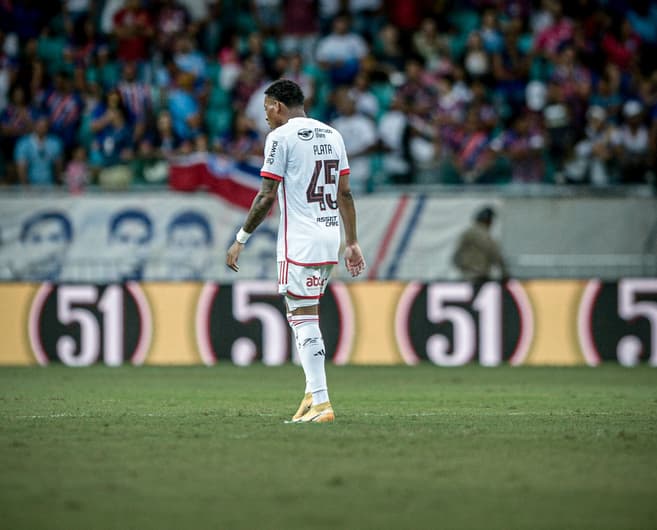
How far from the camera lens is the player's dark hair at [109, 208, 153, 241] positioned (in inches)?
763

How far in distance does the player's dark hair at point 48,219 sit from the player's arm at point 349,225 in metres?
10.8

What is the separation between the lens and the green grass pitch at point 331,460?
567cm

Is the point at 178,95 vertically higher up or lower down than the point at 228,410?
higher up

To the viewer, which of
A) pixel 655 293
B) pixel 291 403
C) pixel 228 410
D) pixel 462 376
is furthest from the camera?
pixel 655 293

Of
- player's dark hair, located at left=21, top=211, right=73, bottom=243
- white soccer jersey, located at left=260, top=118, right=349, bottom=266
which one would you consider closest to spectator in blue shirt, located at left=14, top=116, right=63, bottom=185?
player's dark hair, located at left=21, top=211, right=73, bottom=243

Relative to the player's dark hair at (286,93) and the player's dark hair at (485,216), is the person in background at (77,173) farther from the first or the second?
the player's dark hair at (286,93)

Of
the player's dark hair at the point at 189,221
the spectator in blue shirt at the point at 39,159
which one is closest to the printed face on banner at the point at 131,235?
the player's dark hair at the point at 189,221

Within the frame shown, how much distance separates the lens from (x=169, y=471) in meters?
6.81

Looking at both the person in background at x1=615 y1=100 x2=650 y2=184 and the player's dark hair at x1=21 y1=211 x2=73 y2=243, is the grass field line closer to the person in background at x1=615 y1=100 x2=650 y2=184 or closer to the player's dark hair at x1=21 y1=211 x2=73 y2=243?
the person in background at x1=615 y1=100 x2=650 y2=184

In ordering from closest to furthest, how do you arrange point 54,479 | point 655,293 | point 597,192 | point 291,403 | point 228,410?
point 54,479 → point 228,410 → point 291,403 → point 655,293 → point 597,192

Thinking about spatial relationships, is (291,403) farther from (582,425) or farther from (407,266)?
(407,266)

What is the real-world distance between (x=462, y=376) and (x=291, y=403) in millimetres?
4275

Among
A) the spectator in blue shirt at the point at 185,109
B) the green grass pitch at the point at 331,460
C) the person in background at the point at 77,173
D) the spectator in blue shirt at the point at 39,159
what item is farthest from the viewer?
the spectator in blue shirt at the point at 185,109

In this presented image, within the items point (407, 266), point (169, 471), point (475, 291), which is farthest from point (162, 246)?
point (169, 471)
